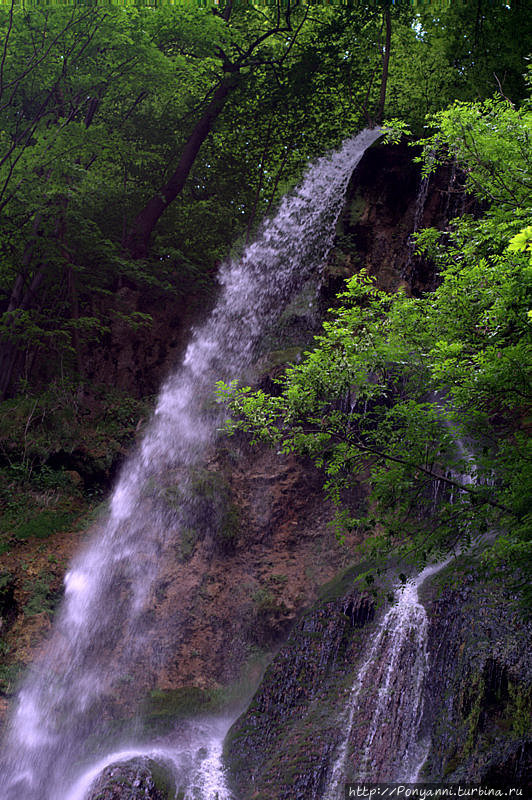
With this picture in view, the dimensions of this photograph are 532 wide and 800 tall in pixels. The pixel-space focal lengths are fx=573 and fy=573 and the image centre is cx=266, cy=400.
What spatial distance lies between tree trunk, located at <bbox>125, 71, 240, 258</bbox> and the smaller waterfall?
13.5 meters

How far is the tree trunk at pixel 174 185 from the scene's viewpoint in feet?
58.0

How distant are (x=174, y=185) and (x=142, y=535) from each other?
434 inches

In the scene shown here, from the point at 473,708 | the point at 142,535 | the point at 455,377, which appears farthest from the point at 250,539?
the point at 455,377

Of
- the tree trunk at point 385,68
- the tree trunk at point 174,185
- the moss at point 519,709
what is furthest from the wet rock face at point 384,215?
the moss at point 519,709

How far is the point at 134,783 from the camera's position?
7461mm

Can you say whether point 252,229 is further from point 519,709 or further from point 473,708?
point 519,709

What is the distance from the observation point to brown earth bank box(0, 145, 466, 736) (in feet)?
34.3

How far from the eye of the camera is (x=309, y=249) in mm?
16641

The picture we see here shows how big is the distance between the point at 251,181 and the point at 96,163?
6.30 meters

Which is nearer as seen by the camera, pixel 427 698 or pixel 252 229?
pixel 427 698

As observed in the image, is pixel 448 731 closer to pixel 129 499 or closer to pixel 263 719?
pixel 263 719

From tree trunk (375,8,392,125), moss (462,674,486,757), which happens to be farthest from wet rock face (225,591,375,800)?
tree trunk (375,8,392,125)

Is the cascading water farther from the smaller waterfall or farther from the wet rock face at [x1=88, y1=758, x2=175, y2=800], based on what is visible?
the smaller waterfall

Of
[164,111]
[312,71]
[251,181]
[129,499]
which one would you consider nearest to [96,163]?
[164,111]
